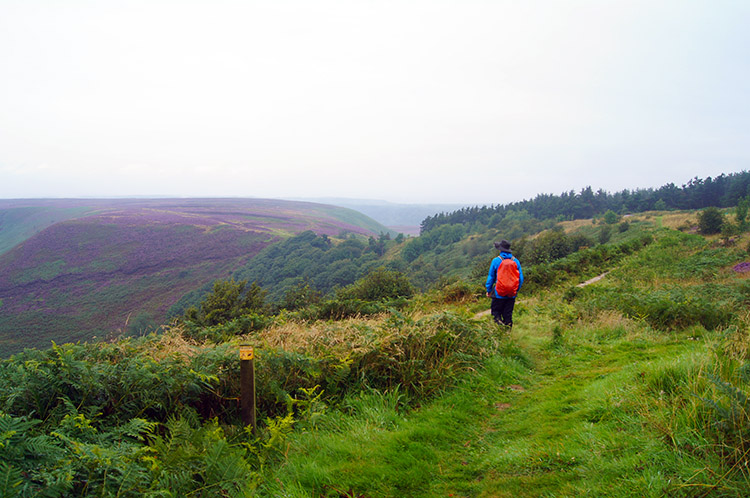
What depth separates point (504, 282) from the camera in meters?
7.45

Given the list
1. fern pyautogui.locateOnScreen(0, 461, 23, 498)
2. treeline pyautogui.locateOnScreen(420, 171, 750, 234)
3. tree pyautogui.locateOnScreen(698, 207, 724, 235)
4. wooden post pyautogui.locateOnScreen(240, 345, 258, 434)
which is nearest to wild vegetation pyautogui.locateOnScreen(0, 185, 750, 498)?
fern pyautogui.locateOnScreen(0, 461, 23, 498)

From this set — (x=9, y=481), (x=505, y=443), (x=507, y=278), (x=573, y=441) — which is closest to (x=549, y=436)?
(x=573, y=441)

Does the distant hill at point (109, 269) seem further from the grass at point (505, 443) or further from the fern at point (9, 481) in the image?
the fern at point (9, 481)

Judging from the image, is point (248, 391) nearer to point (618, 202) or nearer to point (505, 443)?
point (505, 443)

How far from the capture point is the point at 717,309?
7.38m

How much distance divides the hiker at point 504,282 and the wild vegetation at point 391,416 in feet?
3.08

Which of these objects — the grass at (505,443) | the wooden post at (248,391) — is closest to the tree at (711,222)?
the grass at (505,443)

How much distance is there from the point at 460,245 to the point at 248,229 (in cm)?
5768

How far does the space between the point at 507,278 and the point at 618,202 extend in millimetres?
108122

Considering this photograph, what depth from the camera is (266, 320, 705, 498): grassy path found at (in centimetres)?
275

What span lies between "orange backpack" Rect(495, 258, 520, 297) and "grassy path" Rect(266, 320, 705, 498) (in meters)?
2.30

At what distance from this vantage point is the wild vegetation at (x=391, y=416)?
2.54 meters

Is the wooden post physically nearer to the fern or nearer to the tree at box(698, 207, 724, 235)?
the fern

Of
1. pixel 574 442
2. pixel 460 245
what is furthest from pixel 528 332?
pixel 460 245
